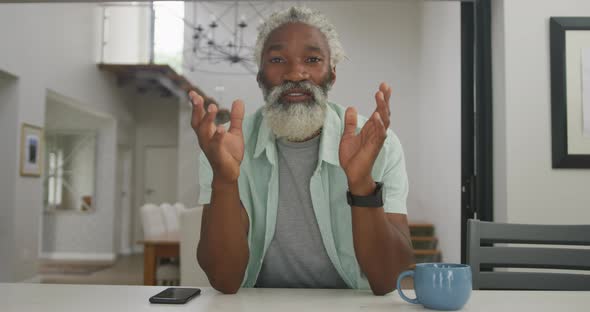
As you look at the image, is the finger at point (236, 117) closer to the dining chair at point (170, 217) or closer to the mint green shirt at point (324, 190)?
the mint green shirt at point (324, 190)

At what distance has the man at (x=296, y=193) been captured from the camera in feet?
3.21

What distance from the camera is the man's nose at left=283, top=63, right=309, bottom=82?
3.76ft

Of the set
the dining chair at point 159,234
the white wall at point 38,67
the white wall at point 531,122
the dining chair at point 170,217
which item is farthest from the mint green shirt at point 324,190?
the white wall at point 38,67

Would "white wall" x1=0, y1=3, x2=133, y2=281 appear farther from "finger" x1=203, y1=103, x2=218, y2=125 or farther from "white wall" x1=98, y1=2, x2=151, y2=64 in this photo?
"finger" x1=203, y1=103, x2=218, y2=125

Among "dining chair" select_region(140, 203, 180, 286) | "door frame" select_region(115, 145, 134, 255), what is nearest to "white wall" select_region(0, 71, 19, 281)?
"dining chair" select_region(140, 203, 180, 286)

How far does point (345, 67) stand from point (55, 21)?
377cm

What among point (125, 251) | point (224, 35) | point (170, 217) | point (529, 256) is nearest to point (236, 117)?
point (529, 256)

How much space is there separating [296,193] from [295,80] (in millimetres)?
249

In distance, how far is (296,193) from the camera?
1146mm

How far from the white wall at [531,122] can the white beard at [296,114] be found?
4.31ft

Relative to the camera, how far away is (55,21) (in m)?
5.27

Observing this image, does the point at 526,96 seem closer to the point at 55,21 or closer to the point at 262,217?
the point at 262,217

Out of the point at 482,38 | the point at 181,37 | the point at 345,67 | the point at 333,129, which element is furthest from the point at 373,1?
the point at 333,129

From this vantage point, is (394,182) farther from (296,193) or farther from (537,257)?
(537,257)
